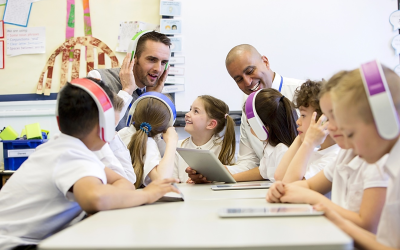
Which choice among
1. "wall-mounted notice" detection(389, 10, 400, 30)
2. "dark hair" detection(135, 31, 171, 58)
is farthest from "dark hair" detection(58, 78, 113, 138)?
"wall-mounted notice" detection(389, 10, 400, 30)

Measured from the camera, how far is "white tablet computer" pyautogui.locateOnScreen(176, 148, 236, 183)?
67.7 inches

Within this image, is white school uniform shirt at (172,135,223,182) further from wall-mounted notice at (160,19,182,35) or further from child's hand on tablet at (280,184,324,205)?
child's hand on tablet at (280,184,324,205)

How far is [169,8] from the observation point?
10.8 ft

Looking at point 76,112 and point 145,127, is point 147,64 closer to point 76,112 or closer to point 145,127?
point 145,127

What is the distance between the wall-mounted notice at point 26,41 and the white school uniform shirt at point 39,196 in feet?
8.80

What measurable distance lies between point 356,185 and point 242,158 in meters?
1.31

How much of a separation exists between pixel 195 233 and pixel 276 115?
138cm

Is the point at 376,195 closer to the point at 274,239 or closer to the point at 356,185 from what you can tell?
the point at 356,185

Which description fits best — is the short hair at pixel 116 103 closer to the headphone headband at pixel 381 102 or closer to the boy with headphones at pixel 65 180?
the boy with headphones at pixel 65 180

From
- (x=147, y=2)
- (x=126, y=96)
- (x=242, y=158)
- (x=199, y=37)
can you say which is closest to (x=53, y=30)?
(x=147, y=2)

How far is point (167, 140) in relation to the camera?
7.34 ft

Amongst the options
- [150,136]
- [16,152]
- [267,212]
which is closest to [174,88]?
[150,136]

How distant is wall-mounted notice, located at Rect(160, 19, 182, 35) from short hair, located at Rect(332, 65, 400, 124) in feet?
8.38

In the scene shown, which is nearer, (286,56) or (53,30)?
(286,56)
